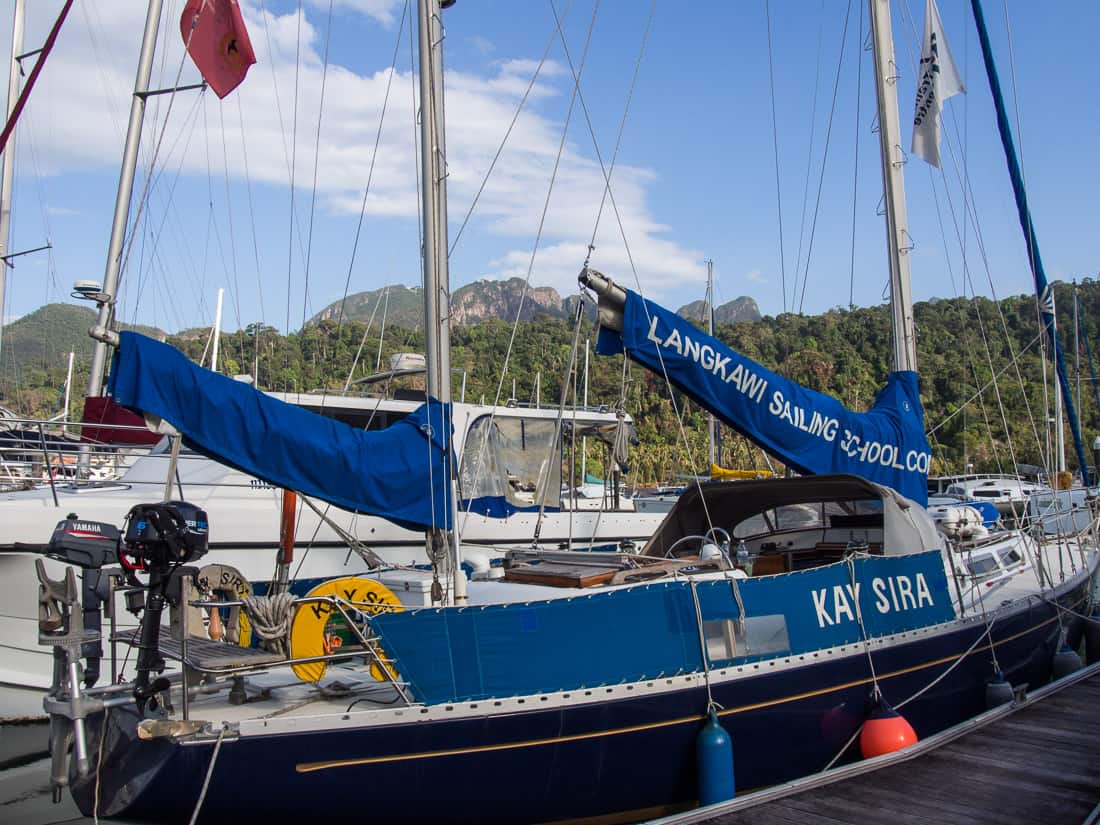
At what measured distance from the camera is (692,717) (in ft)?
19.1

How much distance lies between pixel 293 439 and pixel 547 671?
2208mm

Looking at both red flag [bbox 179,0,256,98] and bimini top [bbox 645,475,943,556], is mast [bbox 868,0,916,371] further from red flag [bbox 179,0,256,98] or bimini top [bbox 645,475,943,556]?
red flag [bbox 179,0,256,98]

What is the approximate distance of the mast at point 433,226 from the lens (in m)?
6.82

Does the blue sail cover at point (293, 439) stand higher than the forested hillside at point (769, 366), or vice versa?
the forested hillside at point (769, 366)

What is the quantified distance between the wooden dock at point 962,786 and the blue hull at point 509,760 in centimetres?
28

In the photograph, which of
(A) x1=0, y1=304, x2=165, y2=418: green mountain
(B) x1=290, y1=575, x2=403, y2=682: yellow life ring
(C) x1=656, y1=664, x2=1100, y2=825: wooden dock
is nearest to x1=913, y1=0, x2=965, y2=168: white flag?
(C) x1=656, y1=664, x2=1100, y2=825: wooden dock

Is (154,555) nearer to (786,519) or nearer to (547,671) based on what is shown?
(547,671)

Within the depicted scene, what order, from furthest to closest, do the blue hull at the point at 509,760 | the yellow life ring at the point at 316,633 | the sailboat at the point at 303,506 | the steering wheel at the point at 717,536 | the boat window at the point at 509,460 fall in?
the boat window at the point at 509,460, the sailboat at the point at 303,506, the steering wheel at the point at 717,536, the yellow life ring at the point at 316,633, the blue hull at the point at 509,760

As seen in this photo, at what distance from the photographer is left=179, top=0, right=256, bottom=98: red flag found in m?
10.1

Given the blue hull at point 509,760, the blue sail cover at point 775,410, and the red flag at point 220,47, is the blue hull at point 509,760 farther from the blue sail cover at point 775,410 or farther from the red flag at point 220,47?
the red flag at point 220,47

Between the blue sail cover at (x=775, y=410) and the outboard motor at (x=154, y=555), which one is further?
the blue sail cover at (x=775, y=410)

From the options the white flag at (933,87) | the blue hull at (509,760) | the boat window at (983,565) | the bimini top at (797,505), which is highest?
the white flag at (933,87)

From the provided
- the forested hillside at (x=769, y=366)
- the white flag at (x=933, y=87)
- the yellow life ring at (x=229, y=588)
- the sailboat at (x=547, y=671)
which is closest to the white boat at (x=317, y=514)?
the yellow life ring at (x=229, y=588)

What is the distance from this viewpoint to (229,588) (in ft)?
22.7
